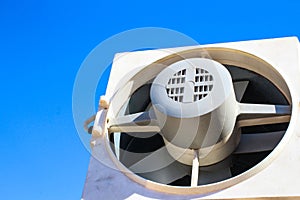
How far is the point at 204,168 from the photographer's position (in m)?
3.59

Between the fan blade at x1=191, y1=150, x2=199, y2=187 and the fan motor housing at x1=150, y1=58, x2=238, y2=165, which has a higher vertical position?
the fan motor housing at x1=150, y1=58, x2=238, y2=165

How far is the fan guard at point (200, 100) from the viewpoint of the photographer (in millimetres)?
3402

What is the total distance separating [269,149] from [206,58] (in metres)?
0.90

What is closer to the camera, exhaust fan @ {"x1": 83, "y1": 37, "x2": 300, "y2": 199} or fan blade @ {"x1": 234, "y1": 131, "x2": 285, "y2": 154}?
exhaust fan @ {"x1": 83, "y1": 37, "x2": 300, "y2": 199}

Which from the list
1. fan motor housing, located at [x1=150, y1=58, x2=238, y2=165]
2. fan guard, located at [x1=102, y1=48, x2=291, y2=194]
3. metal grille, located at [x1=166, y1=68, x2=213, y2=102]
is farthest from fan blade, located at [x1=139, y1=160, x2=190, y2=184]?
metal grille, located at [x1=166, y1=68, x2=213, y2=102]

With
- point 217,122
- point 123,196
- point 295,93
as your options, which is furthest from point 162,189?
point 295,93

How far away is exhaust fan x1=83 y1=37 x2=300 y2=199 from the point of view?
302 cm

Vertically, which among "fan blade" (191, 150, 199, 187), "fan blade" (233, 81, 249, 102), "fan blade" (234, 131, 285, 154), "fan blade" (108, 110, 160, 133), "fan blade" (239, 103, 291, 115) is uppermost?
"fan blade" (233, 81, 249, 102)

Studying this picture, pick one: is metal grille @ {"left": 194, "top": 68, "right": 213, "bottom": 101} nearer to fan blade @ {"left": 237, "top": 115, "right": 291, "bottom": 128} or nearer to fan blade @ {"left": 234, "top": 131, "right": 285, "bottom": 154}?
fan blade @ {"left": 237, "top": 115, "right": 291, "bottom": 128}

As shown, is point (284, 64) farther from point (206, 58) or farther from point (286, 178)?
point (286, 178)

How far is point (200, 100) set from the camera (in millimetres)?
3318

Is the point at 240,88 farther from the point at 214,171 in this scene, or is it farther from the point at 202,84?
the point at 214,171

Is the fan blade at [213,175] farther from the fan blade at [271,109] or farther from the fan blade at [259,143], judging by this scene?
the fan blade at [271,109]

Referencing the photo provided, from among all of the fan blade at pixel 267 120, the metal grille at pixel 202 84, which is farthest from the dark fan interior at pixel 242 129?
the metal grille at pixel 202 84
